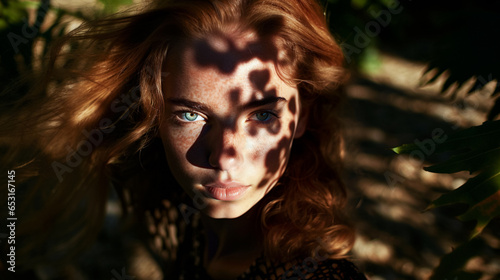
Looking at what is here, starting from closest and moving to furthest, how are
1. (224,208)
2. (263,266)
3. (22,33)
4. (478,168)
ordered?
(478,168), (224,208), (263,266), (22,33)

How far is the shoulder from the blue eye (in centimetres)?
85

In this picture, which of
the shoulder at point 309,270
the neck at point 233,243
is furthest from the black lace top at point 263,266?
the neck at point 233,243

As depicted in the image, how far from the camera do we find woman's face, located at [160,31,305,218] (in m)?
1.55

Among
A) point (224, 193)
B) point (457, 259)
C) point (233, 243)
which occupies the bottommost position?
point (233, 243)

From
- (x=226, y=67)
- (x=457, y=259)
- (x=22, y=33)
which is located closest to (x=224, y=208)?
(x=226, y=67)

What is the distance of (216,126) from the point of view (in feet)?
5.28

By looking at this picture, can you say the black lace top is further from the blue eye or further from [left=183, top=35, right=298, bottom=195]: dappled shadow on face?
the blue eye

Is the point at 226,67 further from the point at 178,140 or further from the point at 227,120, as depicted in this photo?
the point at 178,140

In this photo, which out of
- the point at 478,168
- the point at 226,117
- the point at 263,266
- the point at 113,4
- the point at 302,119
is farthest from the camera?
the point at 113,4

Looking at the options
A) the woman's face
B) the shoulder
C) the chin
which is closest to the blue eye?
the woman's face

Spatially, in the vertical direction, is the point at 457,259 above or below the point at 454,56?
below

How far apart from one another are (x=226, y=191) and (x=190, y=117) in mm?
352

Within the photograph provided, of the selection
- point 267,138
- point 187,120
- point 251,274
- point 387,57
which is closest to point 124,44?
point 187,120

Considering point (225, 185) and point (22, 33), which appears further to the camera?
point (22, 33)
